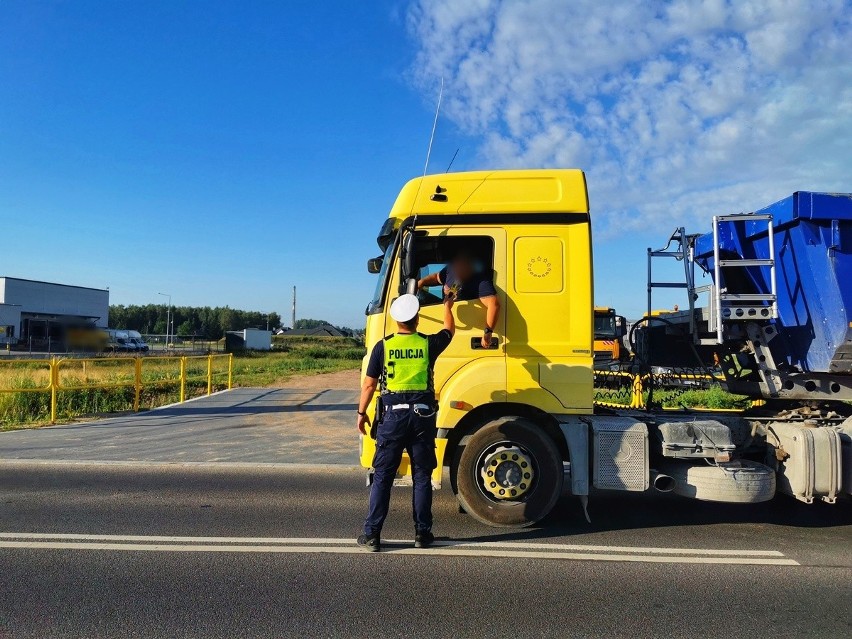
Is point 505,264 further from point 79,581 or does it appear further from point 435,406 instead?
point 79,581

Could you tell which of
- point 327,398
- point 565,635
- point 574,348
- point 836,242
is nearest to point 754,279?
point 836,242

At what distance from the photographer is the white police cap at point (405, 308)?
15.4ft

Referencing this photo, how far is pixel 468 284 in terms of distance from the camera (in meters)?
→ 5.26

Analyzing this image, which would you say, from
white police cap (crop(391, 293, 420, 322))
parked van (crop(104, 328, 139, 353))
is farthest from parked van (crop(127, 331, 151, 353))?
white police cap (crop(391, 293, 420, 322))

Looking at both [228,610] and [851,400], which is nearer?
[228,610]

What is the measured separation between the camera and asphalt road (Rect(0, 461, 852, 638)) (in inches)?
138

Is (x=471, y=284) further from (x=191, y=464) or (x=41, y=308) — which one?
(x=41, y=308)

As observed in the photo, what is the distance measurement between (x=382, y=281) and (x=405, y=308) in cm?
83

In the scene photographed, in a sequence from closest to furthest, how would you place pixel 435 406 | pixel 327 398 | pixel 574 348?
1. pixel 435 406
2. pixel 574 348
3. pixel 327 398

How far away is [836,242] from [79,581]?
6451mm

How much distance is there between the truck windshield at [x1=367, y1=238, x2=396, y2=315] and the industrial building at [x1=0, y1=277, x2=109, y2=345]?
4858 cm

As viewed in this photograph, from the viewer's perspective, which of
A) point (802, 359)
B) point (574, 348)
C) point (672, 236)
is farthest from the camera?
point (672, 236)

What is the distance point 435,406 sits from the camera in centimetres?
476

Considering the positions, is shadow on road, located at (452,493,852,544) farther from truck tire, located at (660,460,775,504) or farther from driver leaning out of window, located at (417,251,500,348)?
driver leaning out of window, located at (417,251,500,348)
